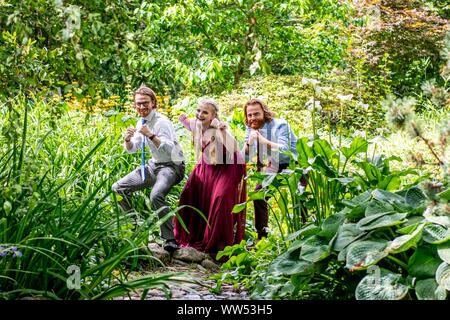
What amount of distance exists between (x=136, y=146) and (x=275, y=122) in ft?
4.40

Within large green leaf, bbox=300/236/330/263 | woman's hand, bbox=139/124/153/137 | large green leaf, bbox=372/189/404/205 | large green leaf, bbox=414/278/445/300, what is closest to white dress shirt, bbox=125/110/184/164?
woman's hand, bbox=139/124/153/137

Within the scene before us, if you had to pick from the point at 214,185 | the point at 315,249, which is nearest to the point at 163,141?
the point at 214,185

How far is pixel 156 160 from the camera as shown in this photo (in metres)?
6.59

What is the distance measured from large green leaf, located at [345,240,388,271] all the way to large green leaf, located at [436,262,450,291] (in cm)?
27

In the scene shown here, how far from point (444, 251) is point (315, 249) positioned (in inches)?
28.8

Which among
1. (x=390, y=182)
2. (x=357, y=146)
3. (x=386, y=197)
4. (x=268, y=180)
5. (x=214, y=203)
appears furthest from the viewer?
(x=214, y=203)

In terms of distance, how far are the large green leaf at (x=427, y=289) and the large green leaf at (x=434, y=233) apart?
0.68 feet

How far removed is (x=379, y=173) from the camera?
182 inches

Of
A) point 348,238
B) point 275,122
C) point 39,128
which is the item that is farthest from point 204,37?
point 348,238

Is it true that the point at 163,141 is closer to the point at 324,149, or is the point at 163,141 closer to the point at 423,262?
the point at 324,149

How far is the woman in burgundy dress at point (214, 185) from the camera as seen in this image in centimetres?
653

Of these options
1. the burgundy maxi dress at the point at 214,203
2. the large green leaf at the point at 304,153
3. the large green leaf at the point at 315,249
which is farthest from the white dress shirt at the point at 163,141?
the large green leaf at the point at 315,249

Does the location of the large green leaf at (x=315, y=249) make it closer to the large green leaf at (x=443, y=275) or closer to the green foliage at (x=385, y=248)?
the green foliage at (x=385, y=248)
